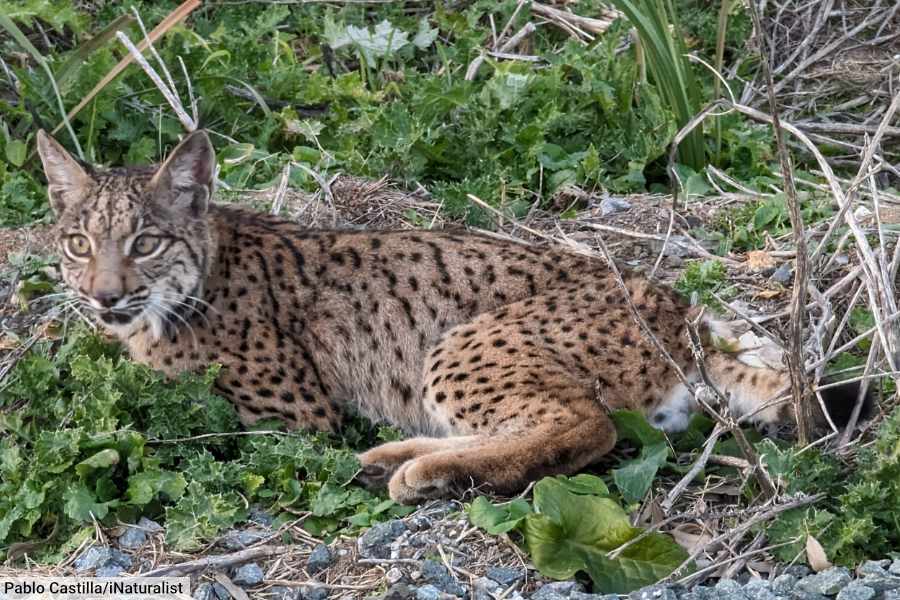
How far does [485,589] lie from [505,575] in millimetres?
81

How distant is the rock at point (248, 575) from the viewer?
3930mm

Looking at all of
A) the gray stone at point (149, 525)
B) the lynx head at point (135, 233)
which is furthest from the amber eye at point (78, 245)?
the gray stone at point (149, 525)

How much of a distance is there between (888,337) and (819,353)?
34cm

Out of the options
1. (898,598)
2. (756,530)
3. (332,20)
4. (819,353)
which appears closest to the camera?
(898,598)

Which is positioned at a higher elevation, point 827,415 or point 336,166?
point 827,415

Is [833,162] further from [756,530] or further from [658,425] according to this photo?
[756,530]

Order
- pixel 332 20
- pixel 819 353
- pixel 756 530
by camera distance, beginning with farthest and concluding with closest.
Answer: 1. pixel 332 20
2. pixel 819 353
3. pixel 756 530

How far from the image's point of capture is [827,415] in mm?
4184

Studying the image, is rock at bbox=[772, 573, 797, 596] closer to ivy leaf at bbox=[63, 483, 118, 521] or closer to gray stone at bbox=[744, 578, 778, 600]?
gray stone at bbox=[744, 578, 778, 600]

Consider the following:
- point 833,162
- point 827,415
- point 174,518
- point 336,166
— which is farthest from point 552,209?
point 174,518

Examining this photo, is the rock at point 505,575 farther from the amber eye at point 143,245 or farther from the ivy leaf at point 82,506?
the amber eye at point 143,245

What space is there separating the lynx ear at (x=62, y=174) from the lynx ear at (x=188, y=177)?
26cm

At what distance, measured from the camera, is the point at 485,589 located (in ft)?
12.4

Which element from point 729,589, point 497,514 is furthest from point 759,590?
point 497,514
